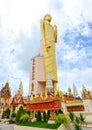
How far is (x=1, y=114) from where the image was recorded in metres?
34.3

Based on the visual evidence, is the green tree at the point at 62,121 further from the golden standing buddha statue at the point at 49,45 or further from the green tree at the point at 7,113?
the golden standing buddha statue at the point at 49,45

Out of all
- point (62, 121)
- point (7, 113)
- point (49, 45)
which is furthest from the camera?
point (49, 45)

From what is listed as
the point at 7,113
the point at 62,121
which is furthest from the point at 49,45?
the point at 62,121

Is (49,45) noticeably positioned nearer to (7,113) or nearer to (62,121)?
(7,113)

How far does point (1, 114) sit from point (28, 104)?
413 inches

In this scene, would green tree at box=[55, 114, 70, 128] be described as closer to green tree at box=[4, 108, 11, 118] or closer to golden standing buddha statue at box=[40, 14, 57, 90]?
green tree at box=[4, 108, 11, 118]

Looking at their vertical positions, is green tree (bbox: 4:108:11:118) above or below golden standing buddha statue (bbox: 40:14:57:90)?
below

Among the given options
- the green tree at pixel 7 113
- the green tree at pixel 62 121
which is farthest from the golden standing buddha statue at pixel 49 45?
the green tree at pixel 62 121

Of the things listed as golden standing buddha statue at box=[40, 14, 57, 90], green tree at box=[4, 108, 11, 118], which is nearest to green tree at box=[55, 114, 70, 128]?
green tree at box=[4, 108, 11, 118]

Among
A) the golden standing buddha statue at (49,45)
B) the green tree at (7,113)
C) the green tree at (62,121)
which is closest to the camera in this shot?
the green tree at (62,121)

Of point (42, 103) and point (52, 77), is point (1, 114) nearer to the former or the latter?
point (52, 77)

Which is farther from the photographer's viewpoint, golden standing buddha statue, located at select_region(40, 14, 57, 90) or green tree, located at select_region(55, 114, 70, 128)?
golden standing buddha statue, located at select_region(40, 14, 57, 90)

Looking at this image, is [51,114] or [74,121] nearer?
[74,121]

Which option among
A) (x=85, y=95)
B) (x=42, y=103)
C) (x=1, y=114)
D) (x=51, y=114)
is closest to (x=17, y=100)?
(x=1, y=114)
